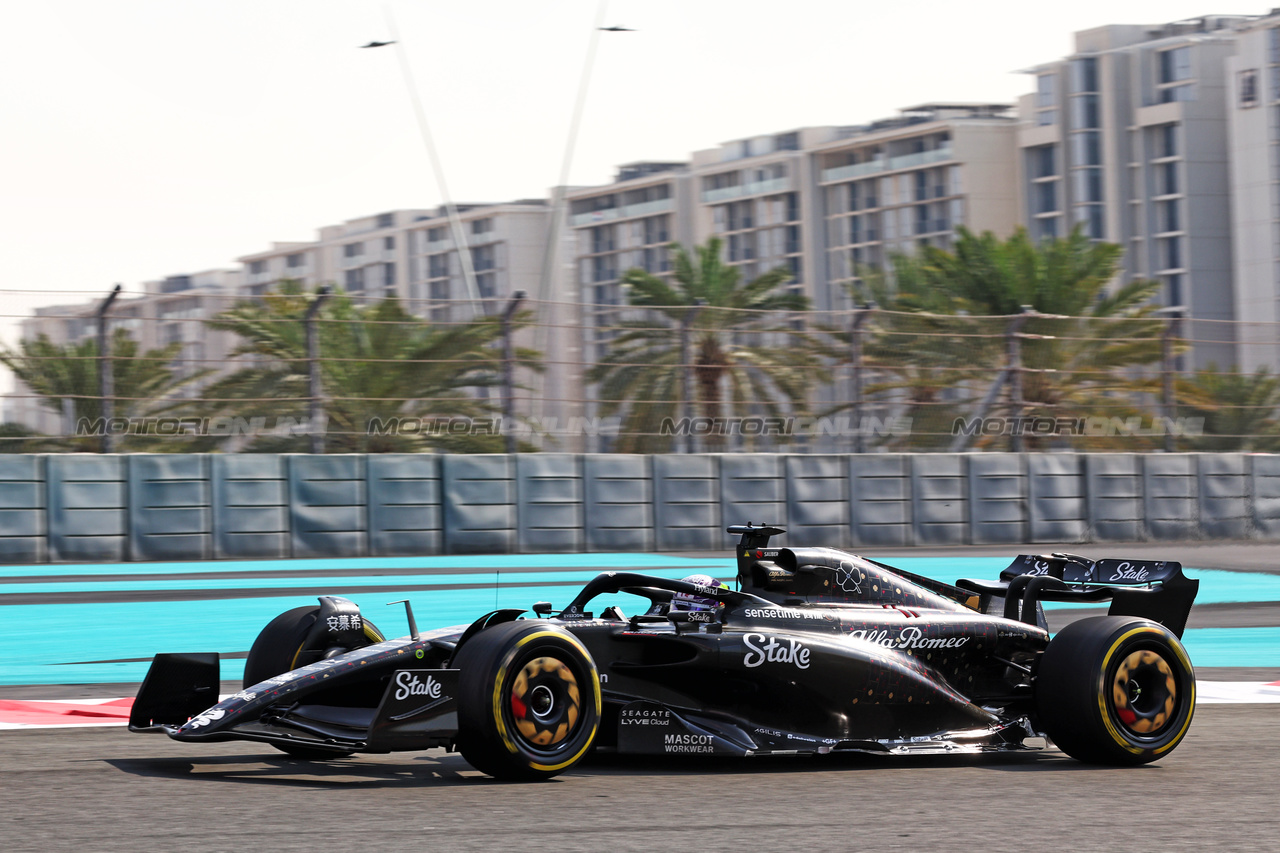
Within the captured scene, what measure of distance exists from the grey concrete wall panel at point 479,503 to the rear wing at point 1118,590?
1064cm

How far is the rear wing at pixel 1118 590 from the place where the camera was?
7.27m

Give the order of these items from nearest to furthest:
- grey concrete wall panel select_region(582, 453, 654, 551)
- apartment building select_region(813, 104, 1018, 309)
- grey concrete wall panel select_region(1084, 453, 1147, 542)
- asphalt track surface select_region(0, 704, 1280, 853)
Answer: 1. asphalt track surface select_region(0, 704, 1280, 853)
2. grey concrete wall panel select_region(582, 453, 654, 551)
3. grey concrete wall panel select_region(1084, 453, 1147, 542)
4. apartment building select_region(813, 104, 1018, 309)

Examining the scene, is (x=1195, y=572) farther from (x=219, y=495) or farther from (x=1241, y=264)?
(x=1241, y=264)

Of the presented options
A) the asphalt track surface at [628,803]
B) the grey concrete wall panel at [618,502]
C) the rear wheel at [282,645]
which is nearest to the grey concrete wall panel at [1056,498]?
the grey concrete wall panel at [618,502]

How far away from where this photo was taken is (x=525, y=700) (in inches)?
229

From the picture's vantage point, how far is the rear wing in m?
7.27

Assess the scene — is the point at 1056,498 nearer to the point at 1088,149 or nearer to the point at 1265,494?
the point at 1265,494

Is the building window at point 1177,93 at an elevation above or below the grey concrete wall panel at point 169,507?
above

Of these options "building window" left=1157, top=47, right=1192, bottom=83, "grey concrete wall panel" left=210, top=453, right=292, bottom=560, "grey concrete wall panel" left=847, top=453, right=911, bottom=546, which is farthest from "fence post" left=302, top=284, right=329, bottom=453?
"building window" left=1157, top=47, right=1192, bottom=83

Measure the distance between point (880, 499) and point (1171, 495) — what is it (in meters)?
4.03

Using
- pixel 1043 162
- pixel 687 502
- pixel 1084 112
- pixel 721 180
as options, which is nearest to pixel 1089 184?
pixel 1084 112

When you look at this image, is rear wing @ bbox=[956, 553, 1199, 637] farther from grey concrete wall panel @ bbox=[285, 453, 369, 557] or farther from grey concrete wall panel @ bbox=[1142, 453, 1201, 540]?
grey concrete wall panel @ bbox=[1142, 453, 1201, 540]

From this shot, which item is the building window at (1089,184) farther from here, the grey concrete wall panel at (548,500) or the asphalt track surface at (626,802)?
the asphalt track surface at (626,802)

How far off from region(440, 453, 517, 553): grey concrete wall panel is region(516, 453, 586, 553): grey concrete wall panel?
0.11 meters
